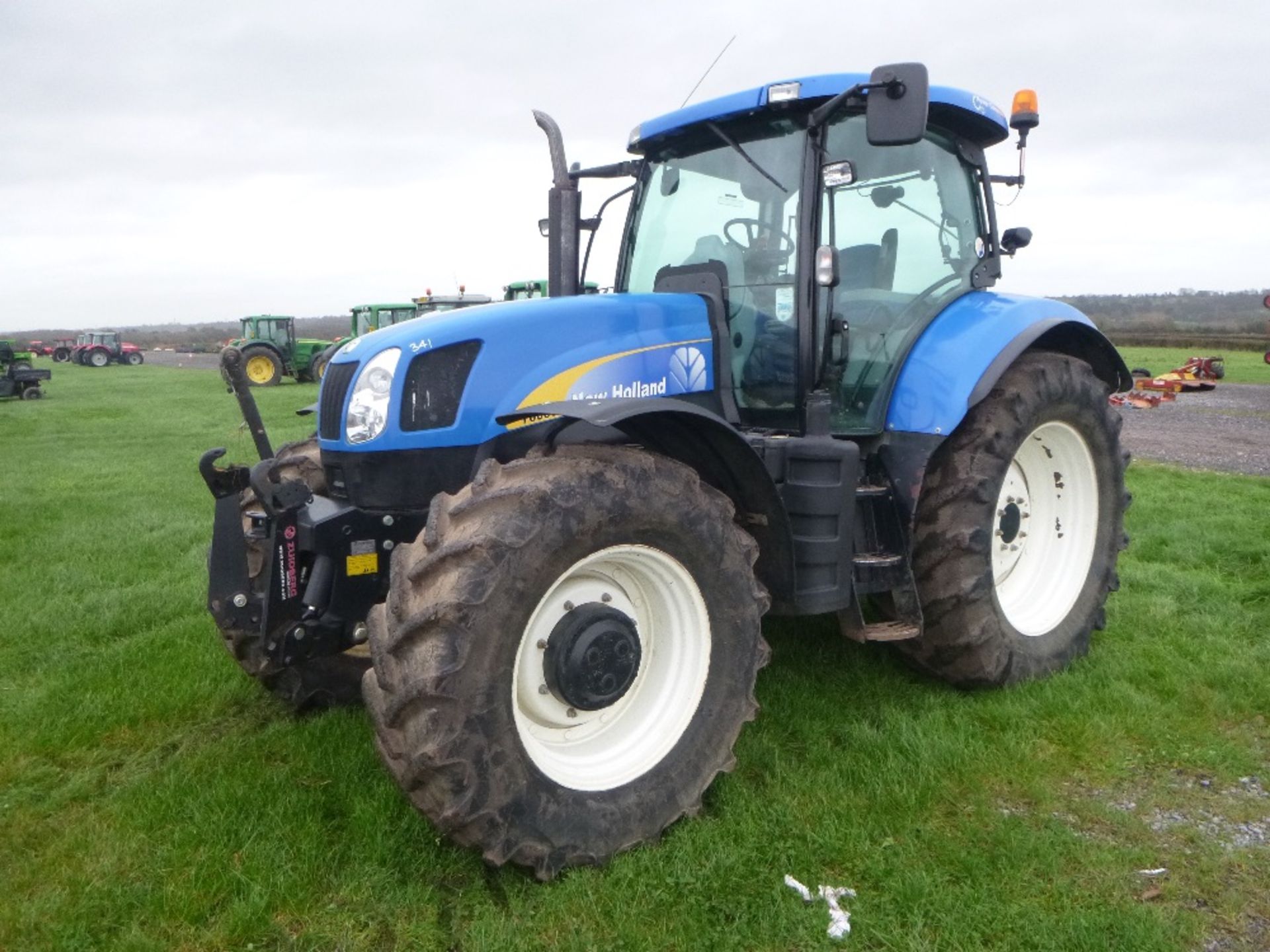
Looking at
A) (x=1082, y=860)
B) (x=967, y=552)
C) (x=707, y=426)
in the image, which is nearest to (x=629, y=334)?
(x=707, y=426)

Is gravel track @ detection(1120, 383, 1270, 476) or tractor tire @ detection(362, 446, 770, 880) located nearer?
tractor tire @ detection(362, 446, 770, 880)

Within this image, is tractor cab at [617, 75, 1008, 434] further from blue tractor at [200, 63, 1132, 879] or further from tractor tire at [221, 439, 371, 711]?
tractor tire at [221, 439, 371, 711]

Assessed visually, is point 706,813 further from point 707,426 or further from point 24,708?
point 24,708

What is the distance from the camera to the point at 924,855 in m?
2.84

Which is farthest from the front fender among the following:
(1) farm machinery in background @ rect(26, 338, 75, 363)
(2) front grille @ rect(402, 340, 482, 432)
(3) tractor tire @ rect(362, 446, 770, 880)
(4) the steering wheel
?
(1) farm machinery in background @ rect(26, 338, 75, 363)

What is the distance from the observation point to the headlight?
3070mm

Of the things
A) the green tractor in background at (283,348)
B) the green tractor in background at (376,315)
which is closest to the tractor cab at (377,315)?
the green tractor in background at (376,315)

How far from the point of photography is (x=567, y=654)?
9.16 feet

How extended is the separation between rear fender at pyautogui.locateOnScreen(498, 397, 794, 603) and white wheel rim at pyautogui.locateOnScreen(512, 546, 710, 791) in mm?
371

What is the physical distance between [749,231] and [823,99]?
20.9 inches

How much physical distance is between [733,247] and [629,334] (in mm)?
707

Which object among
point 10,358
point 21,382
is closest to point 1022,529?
point 21,382

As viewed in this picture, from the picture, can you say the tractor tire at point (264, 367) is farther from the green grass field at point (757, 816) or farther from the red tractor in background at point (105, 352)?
the green grass field at point (757, 816)

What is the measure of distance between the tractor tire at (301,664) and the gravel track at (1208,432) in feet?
21.3
